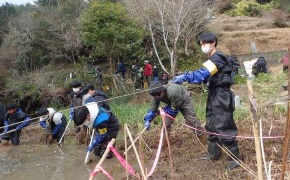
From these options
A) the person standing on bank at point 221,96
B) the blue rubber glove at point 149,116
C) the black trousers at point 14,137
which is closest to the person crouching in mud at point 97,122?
the blue rubber glove at point 149,116

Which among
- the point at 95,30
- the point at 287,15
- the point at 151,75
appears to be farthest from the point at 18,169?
the point at 287,15

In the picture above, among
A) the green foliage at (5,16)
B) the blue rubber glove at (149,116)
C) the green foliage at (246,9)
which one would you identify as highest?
the green foliage at (5,16)

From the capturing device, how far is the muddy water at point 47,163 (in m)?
4.95

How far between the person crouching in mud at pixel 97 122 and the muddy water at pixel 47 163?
1.07 ft

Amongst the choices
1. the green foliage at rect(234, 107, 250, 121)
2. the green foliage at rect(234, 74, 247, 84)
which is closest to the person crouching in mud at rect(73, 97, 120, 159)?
the green foliage at rect(234, 107, 250, 121)

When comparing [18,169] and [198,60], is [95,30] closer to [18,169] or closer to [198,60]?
[198,60]

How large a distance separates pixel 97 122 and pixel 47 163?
1.45m

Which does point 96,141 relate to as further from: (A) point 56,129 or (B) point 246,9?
(B) point 246,9

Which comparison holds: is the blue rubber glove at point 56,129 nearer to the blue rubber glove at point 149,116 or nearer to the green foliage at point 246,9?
the blue rubber glove at point 149,116

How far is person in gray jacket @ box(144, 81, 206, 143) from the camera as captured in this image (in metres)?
5.02

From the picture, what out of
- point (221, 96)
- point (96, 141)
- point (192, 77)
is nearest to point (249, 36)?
point (96, 141)

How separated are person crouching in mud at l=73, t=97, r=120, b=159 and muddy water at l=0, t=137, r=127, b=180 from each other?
1.07ft

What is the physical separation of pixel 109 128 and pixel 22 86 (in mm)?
13283

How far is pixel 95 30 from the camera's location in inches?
538
